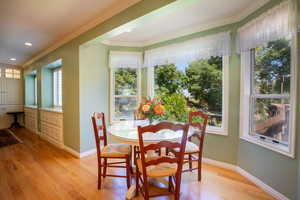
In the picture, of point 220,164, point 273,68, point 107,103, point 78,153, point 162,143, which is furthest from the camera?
point 107,103

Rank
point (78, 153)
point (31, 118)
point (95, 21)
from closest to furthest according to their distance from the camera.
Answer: point (95, 21) < point (78, 153) < point (31, 118)

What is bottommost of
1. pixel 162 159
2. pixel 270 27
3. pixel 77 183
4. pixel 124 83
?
pixel 77 183

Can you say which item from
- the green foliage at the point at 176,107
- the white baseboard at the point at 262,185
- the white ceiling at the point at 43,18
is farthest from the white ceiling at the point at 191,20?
the white baseboard at the point at 262,185

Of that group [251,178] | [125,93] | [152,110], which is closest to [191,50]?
[152,110]

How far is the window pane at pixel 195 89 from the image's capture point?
107 inches

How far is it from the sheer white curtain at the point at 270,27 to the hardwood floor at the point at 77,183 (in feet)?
6.18

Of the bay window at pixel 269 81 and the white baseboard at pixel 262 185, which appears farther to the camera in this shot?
the white baseboard at pixel 262 185

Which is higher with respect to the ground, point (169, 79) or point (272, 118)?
point (169, 79)

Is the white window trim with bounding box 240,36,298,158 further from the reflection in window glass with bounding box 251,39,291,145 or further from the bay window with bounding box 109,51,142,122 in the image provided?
the bay window with bounding box 109,51,142,122

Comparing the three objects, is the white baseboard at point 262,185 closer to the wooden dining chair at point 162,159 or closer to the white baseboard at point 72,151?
Result: the wooden dining chair at point 162,159

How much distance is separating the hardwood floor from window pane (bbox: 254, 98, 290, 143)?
2.45 ft

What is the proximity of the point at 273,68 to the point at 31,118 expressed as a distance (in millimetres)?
6422

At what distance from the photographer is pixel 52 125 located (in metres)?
3.87

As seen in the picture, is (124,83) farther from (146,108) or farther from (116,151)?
(116,151)
